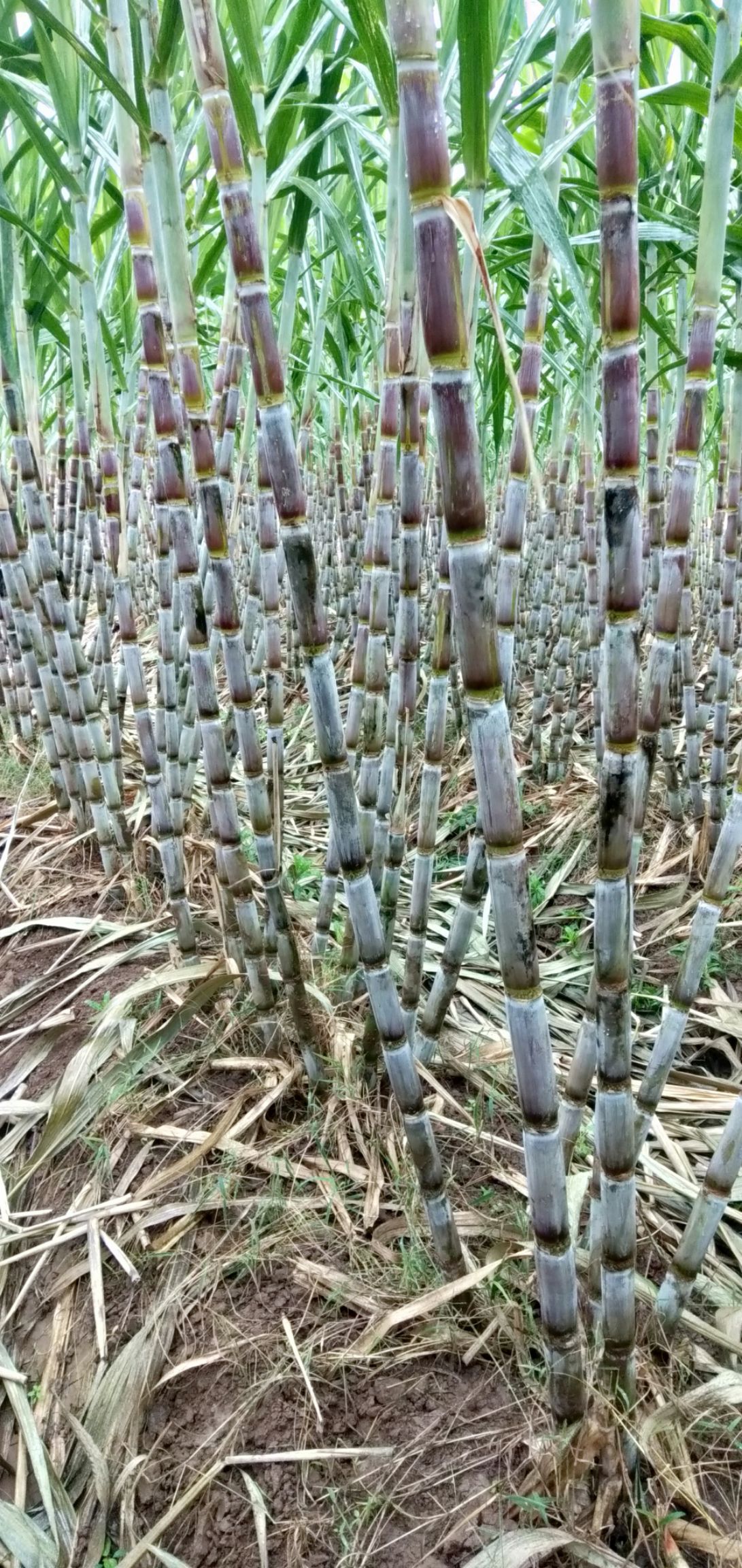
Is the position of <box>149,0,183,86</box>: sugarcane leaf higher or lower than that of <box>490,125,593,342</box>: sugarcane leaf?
higher

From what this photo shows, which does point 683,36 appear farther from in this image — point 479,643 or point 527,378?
point 479,643

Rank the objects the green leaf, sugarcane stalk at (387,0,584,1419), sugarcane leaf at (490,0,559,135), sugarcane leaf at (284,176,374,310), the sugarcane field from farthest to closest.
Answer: sugarcane leaf at (284,176,374,310) < the green leaf < sugarcane leaf at (490,0,559,135) < the sugarcane field < sugarcane stalk at (387,0,584,1419)

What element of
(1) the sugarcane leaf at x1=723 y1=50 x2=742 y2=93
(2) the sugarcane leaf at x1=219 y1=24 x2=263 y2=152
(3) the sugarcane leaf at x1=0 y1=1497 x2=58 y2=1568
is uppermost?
(2) the sugarcane leaf at x1=219 y1=24 x2=263 y2=152

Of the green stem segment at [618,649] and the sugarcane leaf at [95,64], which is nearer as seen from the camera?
the green stem segment at [618,649]

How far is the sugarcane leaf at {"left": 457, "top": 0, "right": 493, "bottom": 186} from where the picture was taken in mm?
649

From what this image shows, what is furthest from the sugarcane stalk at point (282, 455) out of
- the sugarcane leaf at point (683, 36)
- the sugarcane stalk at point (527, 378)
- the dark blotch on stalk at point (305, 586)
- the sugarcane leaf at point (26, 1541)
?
the sugarcane leaf at point (26, 1541)

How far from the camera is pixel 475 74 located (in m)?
0.69

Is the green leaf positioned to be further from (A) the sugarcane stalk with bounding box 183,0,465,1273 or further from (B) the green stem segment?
(B) the green stem segment

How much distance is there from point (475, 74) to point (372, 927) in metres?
0.66

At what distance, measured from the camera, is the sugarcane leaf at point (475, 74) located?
2.13 feet

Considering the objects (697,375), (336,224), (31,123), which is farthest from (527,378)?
(31,123)

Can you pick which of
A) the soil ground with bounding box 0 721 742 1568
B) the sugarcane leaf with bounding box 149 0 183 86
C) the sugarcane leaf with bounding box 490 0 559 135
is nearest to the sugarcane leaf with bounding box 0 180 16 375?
the sugarcane leaf with bounding box 149 0 183 86

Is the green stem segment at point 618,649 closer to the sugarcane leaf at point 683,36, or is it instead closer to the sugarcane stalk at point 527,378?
the sugarcane stalk at point 527,378

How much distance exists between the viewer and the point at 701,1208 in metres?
0.80
